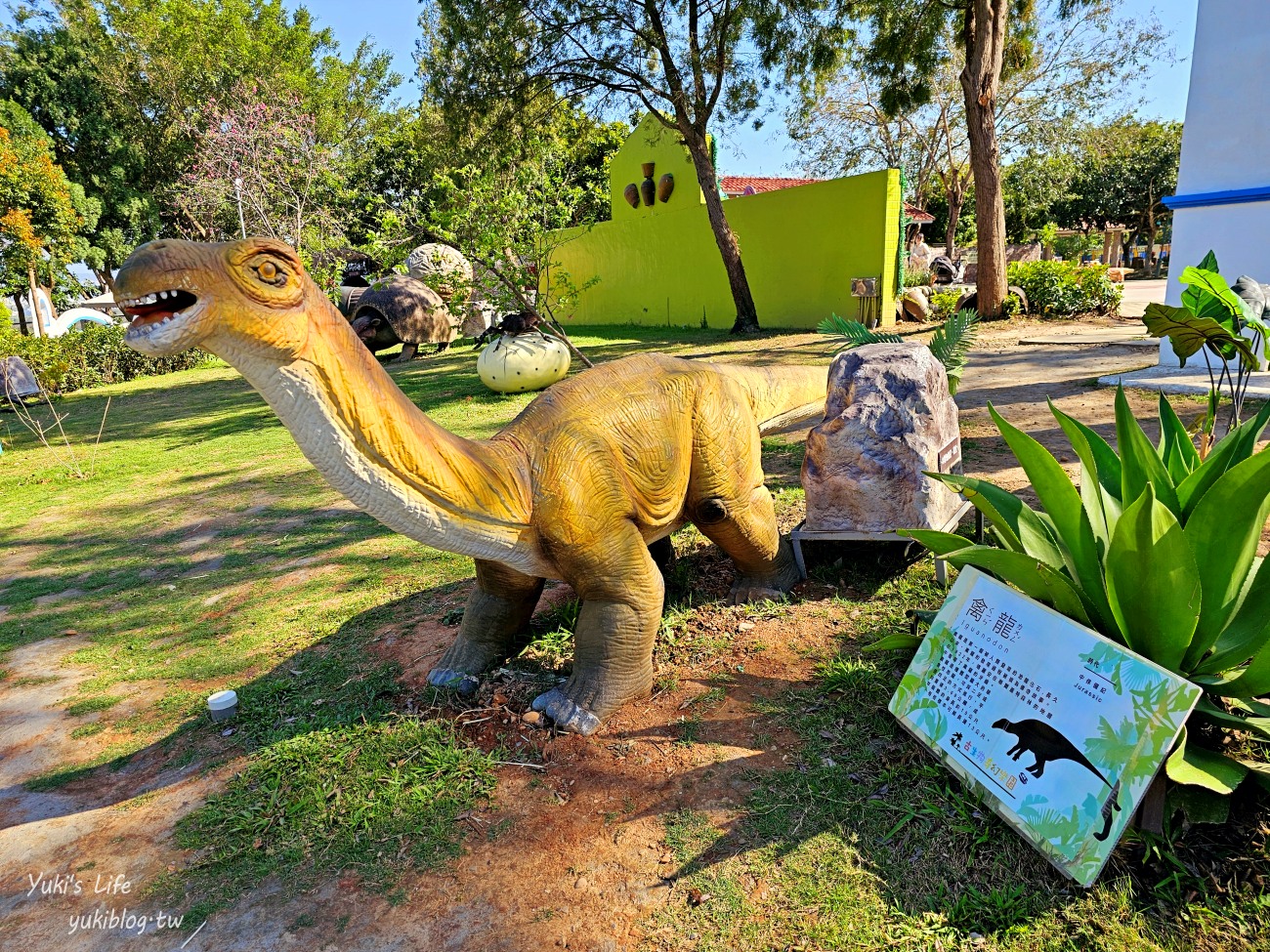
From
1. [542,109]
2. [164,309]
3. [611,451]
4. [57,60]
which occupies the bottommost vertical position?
[611,451]

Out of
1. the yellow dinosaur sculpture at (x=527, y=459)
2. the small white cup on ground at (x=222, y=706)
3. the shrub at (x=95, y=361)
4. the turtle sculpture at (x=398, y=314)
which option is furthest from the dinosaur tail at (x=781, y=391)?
the shrub at (x=95, y=361)

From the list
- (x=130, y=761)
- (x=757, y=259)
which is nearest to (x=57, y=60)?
(x=757, y=259)

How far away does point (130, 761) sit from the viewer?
280 centimetres

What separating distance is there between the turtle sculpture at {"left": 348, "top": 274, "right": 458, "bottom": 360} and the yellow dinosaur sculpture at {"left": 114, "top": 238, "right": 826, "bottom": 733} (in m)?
10.1

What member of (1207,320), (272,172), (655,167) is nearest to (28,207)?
(272,172)

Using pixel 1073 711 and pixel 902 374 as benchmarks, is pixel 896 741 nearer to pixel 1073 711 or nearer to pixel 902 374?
pixel 1073 711

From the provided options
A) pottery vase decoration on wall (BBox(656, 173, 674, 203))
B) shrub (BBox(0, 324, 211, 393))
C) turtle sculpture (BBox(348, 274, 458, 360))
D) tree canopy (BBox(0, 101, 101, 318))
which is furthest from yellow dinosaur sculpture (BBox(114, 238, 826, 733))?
tree canopy (BBox(0, 101, 101, 318))

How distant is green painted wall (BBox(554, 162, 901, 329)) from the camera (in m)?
11.9

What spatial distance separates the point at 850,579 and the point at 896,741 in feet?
4.06

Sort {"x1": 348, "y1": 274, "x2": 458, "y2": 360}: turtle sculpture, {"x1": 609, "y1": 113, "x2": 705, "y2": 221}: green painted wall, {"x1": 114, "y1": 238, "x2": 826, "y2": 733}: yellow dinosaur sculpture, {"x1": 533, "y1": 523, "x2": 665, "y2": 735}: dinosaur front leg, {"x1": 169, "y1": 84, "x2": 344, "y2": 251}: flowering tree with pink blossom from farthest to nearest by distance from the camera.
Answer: {"x1": 609, "y1": 113, "x2": 705, "y2": 221}: green painted wall, {"x1": 169, "y1": 84, "x2": 344, "y2": 251}: flowering tree with pink blossom, {"x1": 348, "y1": 274, "x2": 458, "y2": 360}: turtle sculpture, {"x1": 533, "y1": 523, "x2": 665, "y2": 735}: dinosaur front leg, {"x1": 114, "y1": 238, "x2": 826, "y2": 733}: yellow dinosaur sculpture

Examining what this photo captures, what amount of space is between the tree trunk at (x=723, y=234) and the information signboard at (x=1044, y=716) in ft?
36.8

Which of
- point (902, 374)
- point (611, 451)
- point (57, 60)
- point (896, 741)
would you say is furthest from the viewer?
point (57, 60)

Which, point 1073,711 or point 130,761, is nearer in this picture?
point 1073,711

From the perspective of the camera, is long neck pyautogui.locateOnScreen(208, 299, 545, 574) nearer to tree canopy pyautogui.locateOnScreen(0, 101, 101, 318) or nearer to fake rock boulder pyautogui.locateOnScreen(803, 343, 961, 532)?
fake rock boulder pyautogui.locateOnScreen(803, 343, 961, 532)
